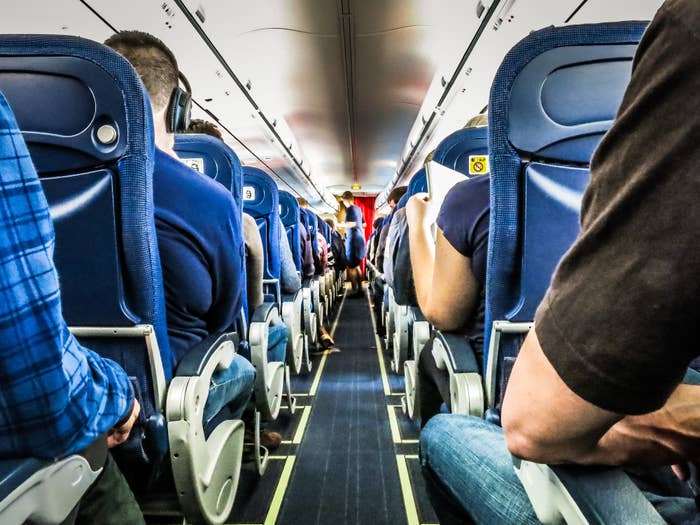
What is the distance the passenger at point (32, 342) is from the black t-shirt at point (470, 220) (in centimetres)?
107

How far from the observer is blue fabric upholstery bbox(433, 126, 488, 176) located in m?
2.14

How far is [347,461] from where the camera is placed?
2.60 m

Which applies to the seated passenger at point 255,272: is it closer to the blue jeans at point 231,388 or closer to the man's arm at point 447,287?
the blue jeans at point 231,388

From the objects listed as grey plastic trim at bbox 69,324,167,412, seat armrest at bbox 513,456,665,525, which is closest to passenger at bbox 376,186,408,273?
grey plastic trim at bbox 69,324,167,412

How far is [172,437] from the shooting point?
1.17 meters

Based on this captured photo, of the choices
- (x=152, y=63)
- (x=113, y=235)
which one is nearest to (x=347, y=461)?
(x=113, y=235)

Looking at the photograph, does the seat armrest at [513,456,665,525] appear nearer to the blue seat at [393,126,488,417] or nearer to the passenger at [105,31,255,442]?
the blue seat at [393,126,488,417]

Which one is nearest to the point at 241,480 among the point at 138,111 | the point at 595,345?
the point at 138,111

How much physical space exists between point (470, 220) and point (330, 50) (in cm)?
425

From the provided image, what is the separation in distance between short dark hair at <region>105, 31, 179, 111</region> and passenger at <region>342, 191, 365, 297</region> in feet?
24.2

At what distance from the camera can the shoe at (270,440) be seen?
8.94ft

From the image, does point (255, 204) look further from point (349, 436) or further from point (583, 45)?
point (583, 45)

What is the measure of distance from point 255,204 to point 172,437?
87.2 inches

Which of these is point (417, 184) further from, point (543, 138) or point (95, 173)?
point (95, 173)
